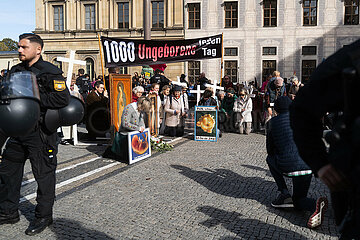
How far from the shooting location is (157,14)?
30.4 m

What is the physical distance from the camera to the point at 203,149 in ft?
28.3

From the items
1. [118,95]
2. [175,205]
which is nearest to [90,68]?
[118,95]

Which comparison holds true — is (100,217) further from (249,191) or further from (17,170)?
(249,191)

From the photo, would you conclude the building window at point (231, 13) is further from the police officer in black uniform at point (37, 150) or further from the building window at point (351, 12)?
the police officer in black uniform at point (37, 150)

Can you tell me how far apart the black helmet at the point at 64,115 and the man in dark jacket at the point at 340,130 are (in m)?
2.57

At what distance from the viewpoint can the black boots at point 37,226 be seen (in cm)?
366

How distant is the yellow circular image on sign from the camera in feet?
32.6

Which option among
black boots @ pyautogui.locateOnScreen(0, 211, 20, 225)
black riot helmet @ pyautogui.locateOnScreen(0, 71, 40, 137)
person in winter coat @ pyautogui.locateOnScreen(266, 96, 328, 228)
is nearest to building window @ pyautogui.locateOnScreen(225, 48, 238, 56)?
person in winter coat @ pyautogui.locateOnScreen(266, 96, 328, 228)

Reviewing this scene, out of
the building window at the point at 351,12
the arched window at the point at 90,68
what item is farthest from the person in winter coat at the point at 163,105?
the arched window at the point at 90,68

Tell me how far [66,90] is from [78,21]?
100 feet

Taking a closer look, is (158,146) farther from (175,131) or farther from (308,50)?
(308,50)

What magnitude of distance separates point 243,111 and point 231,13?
62.8ft

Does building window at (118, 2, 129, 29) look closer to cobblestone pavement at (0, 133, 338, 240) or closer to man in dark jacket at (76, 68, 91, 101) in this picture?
man in dark jacket at (76, 68, 91, 101)

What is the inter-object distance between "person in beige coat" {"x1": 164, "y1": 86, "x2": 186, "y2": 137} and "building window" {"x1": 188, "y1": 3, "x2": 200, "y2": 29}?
1969 centimetres
